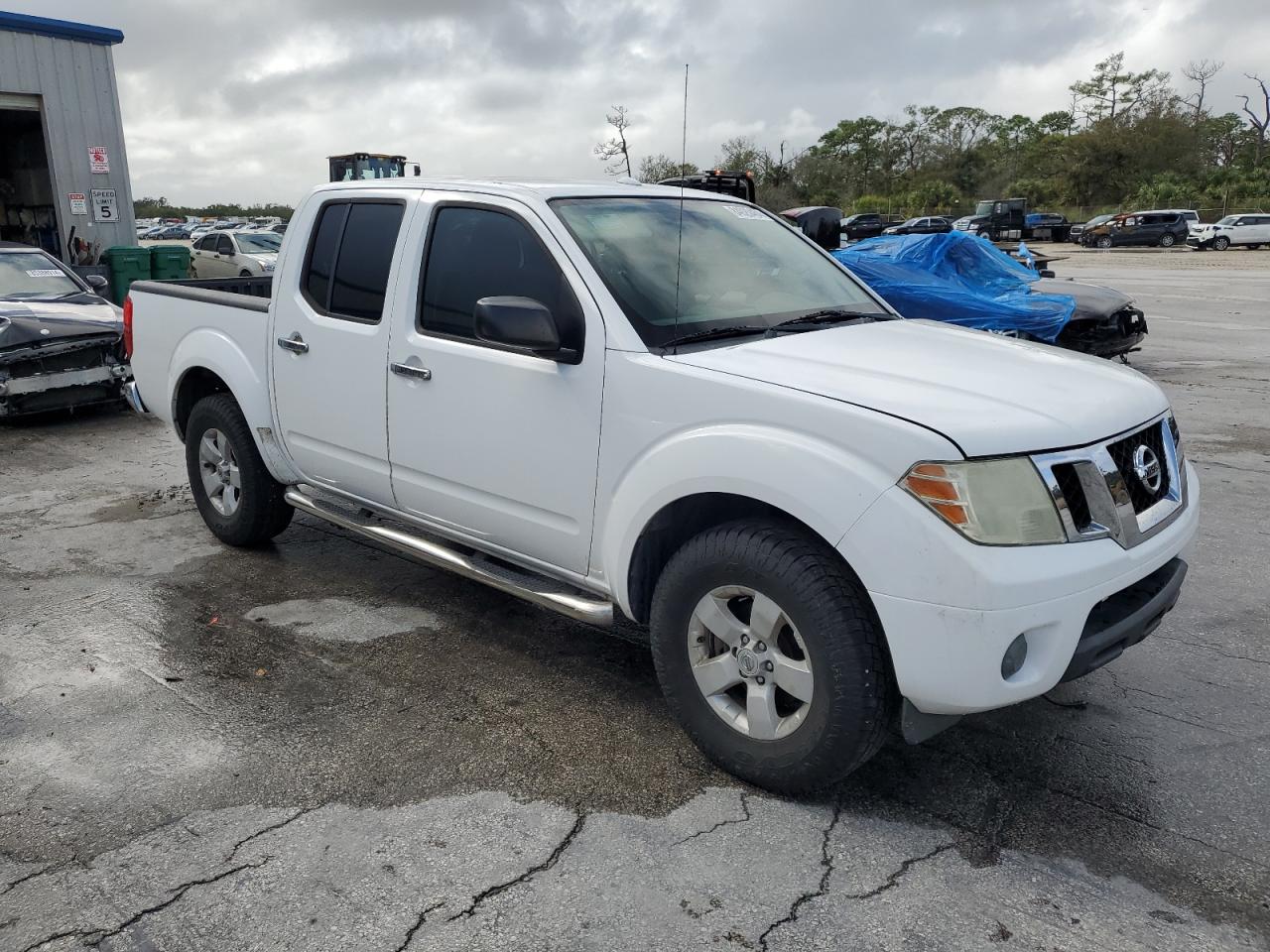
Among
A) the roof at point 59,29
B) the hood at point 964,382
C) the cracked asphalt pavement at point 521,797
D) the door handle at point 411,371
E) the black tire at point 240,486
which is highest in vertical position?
the roof at point 59,29

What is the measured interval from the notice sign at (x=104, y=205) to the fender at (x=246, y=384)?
1389 cm

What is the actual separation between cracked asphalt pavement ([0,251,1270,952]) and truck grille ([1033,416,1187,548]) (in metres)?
0.86

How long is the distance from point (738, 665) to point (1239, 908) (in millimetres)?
1435

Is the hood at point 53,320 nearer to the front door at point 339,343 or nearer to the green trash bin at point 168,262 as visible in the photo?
the front door at point 339,343

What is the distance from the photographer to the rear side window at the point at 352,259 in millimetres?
4312

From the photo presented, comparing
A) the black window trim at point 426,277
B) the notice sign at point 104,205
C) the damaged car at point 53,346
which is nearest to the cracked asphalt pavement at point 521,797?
the black window trim at point 426,277

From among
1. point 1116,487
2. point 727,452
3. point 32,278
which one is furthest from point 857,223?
point 727,452

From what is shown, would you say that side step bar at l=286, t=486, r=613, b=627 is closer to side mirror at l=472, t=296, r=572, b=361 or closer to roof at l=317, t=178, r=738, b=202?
side mirror at l=472, t=296, r=572, b=361

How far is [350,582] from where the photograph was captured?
5172 millimetres

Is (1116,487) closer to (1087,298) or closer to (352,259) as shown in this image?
(352,259)

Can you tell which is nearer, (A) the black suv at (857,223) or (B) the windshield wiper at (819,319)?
(B) the windshield wiper at (819,319)

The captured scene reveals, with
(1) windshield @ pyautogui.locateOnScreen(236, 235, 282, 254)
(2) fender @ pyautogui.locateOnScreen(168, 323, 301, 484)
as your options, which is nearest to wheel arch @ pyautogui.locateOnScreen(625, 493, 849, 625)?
(2) fender @ pyautogui.locateOnScreen(168, 323, 301, 484)

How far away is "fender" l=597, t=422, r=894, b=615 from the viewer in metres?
2.82

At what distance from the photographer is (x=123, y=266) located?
1611 centimetres
